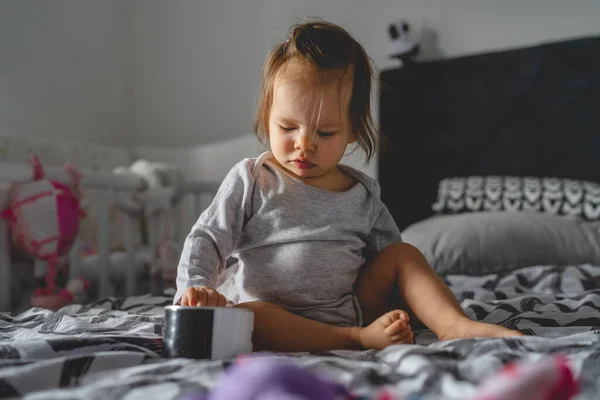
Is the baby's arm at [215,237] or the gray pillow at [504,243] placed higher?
the baby's arm at [215,237]

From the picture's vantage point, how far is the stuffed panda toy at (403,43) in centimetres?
232

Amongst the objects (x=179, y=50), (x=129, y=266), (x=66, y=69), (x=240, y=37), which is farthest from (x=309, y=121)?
(x=179, y=50)

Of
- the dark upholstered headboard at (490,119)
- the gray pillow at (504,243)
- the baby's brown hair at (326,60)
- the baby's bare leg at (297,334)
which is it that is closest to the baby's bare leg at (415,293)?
the baby's bare leg at (297,334)

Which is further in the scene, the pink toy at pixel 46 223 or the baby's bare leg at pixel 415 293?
the pink toy at pixel 46 223

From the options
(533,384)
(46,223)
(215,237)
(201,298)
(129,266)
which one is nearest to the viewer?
(533,384)

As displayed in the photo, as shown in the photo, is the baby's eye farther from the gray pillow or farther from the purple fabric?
the gray pillow

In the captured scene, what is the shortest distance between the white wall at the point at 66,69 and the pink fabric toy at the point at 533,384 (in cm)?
249

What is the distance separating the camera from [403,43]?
2.32 metres

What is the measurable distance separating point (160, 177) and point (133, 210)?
0.48 feet

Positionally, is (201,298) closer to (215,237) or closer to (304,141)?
(215,237)

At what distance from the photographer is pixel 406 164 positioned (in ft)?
7.73

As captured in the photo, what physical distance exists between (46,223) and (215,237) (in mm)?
769

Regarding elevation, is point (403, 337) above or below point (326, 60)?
below

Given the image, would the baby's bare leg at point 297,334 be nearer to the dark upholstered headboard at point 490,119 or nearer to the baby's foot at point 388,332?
the baby's foot at point 388,332
